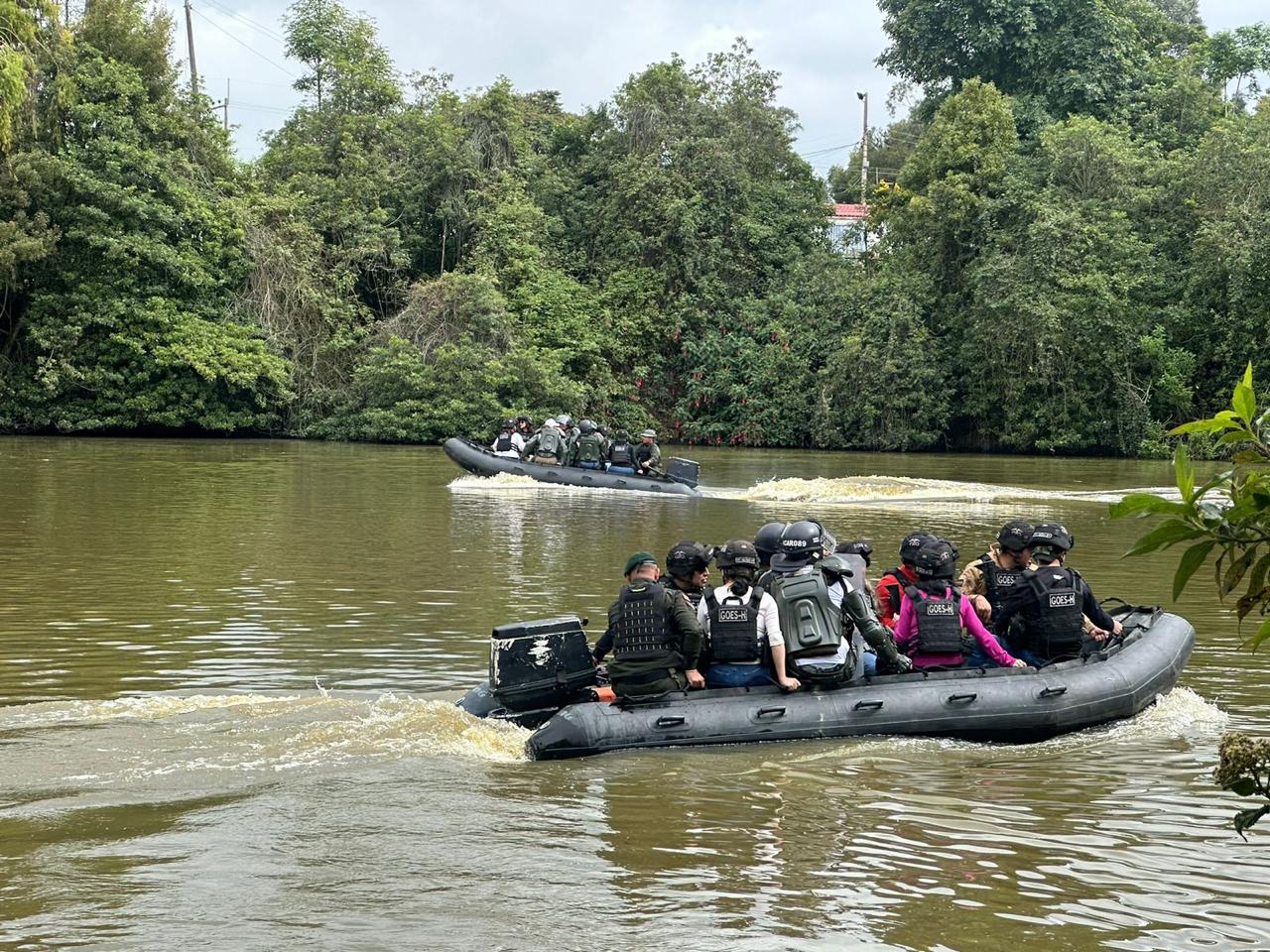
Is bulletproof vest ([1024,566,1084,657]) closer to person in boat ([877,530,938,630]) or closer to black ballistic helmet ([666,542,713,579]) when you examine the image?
person in boat ([877,530,938,630])

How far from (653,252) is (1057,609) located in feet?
113

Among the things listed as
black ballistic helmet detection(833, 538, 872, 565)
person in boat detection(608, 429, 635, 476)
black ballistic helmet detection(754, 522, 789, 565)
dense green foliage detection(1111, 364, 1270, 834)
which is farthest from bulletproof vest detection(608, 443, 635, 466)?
dense green foliage detection(1111, 364, 1270, 834)

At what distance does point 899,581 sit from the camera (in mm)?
8672

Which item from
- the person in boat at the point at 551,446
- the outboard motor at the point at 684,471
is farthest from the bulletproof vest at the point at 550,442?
the outboard motor at the point at 684,471

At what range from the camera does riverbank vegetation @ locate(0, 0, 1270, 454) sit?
114 feet

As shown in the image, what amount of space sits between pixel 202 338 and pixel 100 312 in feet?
8.14

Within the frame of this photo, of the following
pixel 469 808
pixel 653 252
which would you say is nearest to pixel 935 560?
pixel 469 808

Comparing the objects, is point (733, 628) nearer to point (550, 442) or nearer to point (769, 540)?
point (769, 540)

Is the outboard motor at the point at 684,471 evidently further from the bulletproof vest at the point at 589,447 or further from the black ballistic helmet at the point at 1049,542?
the black ballistic helmet at the point at 1049,542

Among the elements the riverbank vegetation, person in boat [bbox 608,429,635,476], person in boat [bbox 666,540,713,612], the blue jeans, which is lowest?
the blue jeans

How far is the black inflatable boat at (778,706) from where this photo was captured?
7.67 m

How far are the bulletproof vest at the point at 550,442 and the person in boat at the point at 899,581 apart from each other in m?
15.4

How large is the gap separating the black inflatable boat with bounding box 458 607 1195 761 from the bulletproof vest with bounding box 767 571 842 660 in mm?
266

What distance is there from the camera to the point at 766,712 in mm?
7848
